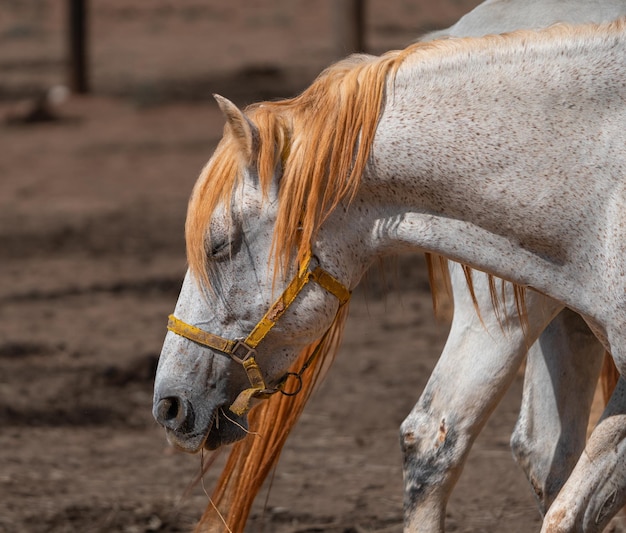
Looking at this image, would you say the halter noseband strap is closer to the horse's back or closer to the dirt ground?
the dirt ground

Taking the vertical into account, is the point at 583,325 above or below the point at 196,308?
below

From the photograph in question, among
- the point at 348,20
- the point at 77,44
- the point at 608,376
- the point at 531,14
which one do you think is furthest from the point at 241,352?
the point at 77,44

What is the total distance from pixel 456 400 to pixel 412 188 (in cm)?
85

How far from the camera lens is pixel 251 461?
11.2ft

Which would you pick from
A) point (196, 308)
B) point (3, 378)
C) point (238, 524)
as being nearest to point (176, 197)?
point (3, 378)

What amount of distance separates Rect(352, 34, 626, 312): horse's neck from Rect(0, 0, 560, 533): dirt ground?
12.8 inches

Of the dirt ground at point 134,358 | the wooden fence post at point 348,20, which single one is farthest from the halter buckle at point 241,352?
the wooden fence post at point 348,20

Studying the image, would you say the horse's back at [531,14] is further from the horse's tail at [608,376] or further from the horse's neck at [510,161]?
the horse's tail at [608,376]

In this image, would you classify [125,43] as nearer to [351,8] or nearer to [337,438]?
[351,8]

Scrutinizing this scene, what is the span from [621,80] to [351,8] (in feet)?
31.7

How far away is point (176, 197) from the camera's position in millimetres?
10289

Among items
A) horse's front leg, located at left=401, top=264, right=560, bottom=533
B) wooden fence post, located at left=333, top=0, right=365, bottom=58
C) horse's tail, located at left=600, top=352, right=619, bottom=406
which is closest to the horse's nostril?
horse's front leg, located at left=401, top=264, right=560, bottom=533

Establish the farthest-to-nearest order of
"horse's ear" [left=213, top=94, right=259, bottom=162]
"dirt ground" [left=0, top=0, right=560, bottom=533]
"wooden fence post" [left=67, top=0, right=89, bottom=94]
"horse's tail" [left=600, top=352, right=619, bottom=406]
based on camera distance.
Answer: "wooden fence post" [left=67, top=0, right=89, bottom=94] < "dirt ground" [left=0, top=0, right=560, bottom=533] < "horse's tail" [left=600, top=352, right=619, bottom=406] < "horse's ear" [left=213, top=94, right=259, bottom=162]

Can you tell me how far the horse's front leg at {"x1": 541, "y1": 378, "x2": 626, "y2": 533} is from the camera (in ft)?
9.19
